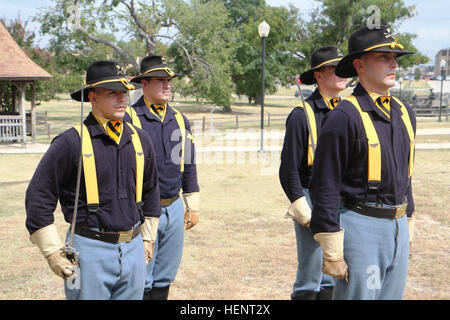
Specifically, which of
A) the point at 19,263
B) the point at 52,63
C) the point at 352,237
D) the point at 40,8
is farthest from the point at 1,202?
the point at 52,63

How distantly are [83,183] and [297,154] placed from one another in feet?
6.28

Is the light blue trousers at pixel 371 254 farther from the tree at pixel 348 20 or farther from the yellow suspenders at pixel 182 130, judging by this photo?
the tree at pixel 348 20

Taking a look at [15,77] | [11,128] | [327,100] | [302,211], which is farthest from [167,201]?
[11,128]

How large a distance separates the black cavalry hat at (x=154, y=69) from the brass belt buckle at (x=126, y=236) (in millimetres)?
1979

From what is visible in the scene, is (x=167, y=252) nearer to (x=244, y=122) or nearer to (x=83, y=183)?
(x=83, y=183)

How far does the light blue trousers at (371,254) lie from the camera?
10.2ft

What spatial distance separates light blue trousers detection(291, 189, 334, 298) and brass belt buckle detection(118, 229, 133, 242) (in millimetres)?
1654

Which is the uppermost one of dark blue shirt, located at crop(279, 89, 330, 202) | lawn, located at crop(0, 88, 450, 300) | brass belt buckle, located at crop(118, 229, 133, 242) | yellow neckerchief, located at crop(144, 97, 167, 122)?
yellow neckerchief, located at crop(144, 97, 167, 122)

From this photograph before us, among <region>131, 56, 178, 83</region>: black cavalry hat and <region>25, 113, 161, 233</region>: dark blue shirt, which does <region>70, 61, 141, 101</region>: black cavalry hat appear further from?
<region>131, 56, 178, 83</region>: black cavalry hat

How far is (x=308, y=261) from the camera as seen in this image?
4.39 meters

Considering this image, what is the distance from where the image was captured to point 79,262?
3.24m

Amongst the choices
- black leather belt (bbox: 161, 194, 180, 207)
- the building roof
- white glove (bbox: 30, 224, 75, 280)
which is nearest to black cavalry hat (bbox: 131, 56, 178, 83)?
black leather belt (bbox: 161, 194, 180, 207)

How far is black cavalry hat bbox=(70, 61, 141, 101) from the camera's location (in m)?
3.38
